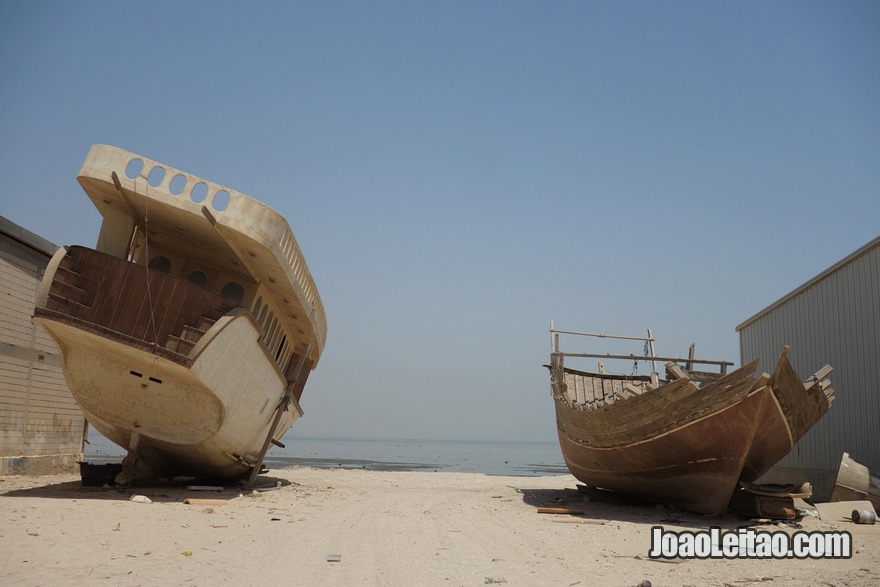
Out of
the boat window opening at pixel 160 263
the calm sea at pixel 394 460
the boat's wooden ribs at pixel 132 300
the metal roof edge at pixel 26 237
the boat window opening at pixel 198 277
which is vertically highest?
the metal roof edge at pixel 26 237

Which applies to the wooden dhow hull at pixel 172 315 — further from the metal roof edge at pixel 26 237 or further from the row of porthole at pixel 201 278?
the metal roof edge at pixel 26 237

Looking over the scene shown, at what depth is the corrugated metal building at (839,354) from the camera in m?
15.0

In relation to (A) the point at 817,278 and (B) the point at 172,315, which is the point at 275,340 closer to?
(B) the point at 172,315

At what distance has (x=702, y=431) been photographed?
36.3 ft

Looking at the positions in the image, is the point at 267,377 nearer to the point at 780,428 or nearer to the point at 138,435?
the point at 138,435

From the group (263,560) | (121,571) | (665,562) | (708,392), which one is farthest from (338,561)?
(708,392)

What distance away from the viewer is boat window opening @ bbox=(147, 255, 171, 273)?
47.0 ft

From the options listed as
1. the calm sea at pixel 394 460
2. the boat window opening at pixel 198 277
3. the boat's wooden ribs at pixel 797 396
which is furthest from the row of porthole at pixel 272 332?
the calm sea at pixel 394 460

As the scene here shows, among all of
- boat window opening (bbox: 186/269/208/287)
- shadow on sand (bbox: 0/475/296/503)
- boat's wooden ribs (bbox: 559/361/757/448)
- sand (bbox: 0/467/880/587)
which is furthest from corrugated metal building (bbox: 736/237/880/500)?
boat window opening (bbox: 186/269/208/287)

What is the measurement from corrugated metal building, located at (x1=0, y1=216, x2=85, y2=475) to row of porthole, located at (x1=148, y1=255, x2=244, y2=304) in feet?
12.2

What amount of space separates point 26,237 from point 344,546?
40.0 feet

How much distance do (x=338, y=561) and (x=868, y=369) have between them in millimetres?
13184

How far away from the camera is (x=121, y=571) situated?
5.98 meters

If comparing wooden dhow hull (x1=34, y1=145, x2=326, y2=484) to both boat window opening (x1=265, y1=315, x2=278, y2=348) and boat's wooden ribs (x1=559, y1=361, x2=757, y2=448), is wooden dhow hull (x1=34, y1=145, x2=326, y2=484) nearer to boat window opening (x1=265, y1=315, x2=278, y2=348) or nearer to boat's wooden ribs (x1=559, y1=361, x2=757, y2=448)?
boat window opening (x1=265, y1=315, x2=278, y2=348)
